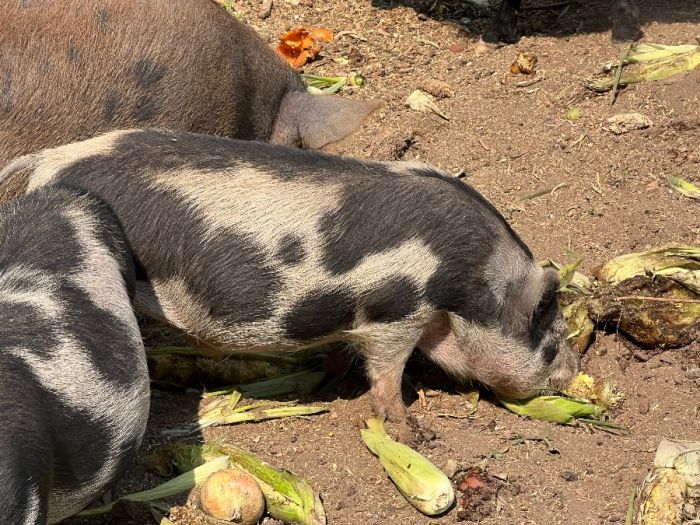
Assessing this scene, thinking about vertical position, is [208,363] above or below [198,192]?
below

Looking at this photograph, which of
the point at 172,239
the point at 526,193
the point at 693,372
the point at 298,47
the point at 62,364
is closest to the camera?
the point at 62,364

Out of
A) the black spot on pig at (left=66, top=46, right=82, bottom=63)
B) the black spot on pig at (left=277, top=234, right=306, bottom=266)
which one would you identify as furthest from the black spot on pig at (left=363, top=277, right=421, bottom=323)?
the black spot on pig at (left=66, top=46, right=82, bottom=63)

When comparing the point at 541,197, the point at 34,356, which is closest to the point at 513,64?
the point at 541,197

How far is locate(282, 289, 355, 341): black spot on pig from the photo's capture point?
523cm

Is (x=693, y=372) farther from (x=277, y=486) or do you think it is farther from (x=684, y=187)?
(x=277, y=486)

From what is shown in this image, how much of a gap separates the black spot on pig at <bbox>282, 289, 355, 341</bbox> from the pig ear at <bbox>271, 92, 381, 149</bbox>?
2113 millimetres

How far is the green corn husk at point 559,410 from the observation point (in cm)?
559

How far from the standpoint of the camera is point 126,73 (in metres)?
6.36

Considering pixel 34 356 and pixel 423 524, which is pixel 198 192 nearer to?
pixel 34 356

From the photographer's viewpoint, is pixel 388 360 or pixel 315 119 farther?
pixel 315 119

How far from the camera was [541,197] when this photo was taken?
22.7 feet

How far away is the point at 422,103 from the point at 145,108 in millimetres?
2163

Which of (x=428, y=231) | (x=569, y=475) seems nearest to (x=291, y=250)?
(x=428, y=231)

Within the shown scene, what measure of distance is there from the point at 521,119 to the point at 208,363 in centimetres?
295
